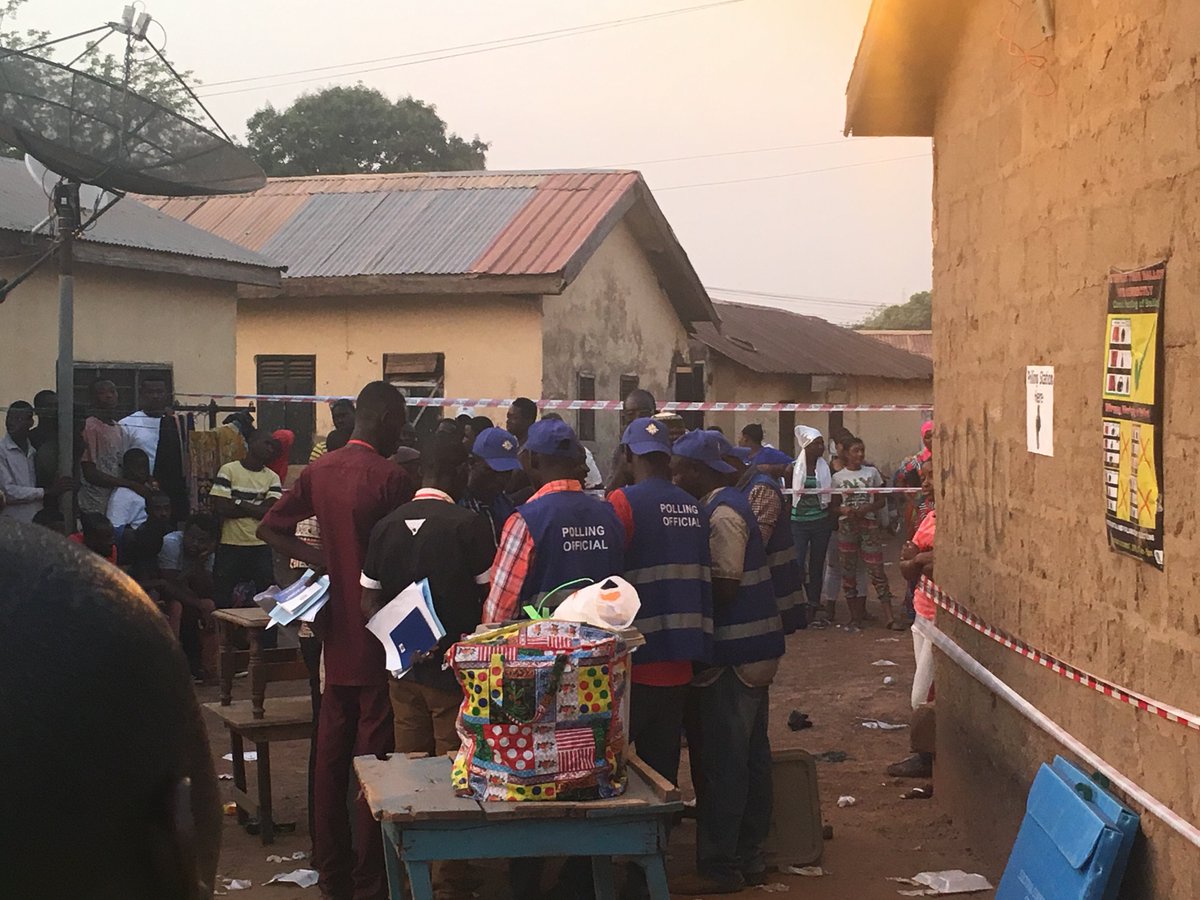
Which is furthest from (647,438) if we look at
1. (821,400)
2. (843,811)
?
(821,400)

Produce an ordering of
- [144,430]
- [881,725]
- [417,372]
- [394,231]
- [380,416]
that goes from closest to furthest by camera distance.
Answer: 1. [380,416]
2. [881,725]
3. [144,430]
4. [417,372]
5. [394,231]

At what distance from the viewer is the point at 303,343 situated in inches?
758

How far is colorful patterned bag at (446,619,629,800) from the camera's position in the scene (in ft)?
14.5

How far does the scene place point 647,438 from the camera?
624 cm

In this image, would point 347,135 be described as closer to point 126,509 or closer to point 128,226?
point 128,226

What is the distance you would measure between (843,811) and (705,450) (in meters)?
2.42

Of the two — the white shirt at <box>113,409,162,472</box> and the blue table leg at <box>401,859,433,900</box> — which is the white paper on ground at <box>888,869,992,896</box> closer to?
the blue table leg at <box>401,859,433,900</box>

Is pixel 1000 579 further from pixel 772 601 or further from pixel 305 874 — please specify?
pixel 305 874

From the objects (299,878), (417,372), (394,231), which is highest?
(394,231)

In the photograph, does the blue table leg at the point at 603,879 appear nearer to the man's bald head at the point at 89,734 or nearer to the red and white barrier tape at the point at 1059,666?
the red and white barrier tape at the point at 1059,666

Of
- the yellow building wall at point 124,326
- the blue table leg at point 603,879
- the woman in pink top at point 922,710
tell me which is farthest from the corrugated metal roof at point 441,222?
the blue table leg at point 603,879

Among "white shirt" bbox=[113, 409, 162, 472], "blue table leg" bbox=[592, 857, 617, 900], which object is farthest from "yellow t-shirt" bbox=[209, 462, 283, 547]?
"blue table leg" bbox=[592, 857, 617, 900]

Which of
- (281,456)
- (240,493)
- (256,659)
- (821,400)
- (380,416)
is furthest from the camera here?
(821,400)

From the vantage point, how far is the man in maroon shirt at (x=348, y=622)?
5949 millimetres
